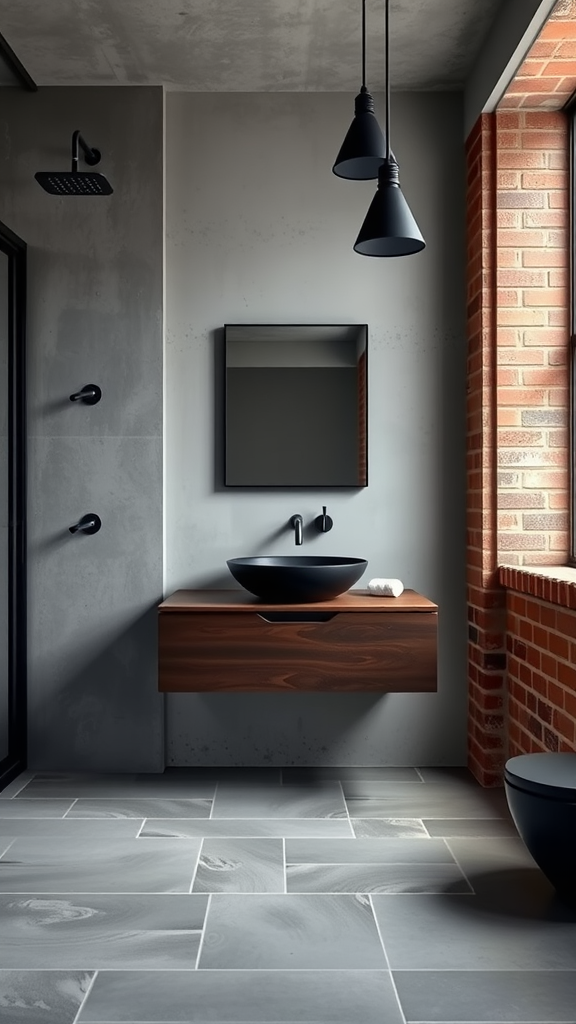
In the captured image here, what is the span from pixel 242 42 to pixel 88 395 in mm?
1428

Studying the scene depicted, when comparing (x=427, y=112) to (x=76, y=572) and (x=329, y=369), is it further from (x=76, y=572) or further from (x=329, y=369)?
(x=76, y=572)

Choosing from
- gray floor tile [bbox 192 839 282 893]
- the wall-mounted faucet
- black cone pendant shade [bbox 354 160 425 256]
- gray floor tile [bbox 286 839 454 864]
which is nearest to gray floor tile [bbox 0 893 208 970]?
gray floor tile [bbox 192 839 282 893]

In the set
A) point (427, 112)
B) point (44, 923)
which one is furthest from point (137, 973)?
point (427, 112)

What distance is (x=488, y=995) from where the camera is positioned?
1938 millimetres

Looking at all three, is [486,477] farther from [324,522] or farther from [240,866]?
[240,866]

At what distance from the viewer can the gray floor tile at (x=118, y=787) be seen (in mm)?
3354

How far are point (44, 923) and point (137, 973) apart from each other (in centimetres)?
37

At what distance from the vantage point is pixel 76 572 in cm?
369

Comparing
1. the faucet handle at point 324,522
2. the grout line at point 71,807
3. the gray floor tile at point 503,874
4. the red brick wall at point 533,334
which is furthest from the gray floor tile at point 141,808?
the red brick wall at point 533,334

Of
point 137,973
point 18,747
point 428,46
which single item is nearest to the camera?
point 137,973

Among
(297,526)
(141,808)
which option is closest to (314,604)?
(297,526)

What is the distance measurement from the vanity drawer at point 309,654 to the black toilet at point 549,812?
72 centimetres

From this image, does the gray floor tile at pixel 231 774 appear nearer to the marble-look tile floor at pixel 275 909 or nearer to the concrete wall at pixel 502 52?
the marble-look tile floor at pixel 275 909

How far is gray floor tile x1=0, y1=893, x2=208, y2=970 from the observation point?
2080 mm
